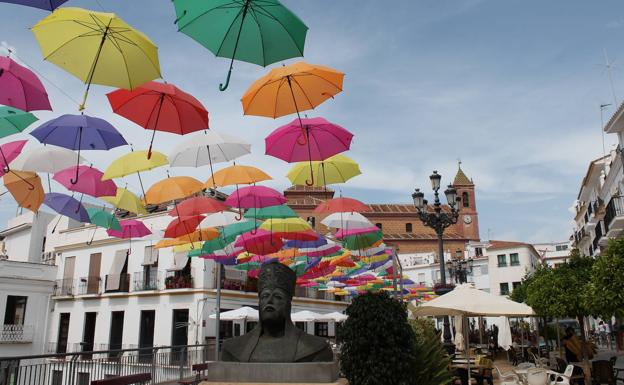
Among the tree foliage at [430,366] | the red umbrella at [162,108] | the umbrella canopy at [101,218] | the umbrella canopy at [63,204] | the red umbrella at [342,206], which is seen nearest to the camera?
the red umbrella at [162,108]

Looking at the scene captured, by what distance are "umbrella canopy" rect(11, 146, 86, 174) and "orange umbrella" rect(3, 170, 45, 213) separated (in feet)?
1.42

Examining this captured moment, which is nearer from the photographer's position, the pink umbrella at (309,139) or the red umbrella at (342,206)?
the pink umbrella at (309,139)

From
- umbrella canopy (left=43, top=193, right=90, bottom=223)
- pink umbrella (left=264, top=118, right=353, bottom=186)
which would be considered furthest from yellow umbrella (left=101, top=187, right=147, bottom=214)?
pink umbrella (left=264, top=118, right=353, bottom=186)

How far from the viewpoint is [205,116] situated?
24.8ft

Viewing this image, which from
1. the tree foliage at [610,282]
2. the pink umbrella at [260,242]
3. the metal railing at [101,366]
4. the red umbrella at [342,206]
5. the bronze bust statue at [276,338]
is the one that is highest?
the red umbrella at [342,206]

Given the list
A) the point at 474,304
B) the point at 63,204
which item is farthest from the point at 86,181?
the point at 474,304

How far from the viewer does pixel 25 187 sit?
32.0 ft

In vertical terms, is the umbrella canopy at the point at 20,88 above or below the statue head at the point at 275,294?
above

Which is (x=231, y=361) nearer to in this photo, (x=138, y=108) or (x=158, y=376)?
(x=138, y=108)

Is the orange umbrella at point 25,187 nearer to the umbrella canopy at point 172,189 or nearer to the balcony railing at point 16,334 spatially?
the umbrella canopy at point 172,189

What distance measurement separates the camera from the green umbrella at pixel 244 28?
5.48m

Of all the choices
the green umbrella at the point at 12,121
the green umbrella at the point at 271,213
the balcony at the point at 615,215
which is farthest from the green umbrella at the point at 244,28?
the balcony at the point at 615,215

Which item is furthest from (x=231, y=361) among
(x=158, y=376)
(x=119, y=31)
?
(x=158, y=376)

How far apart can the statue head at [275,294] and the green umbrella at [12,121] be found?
4.90m
